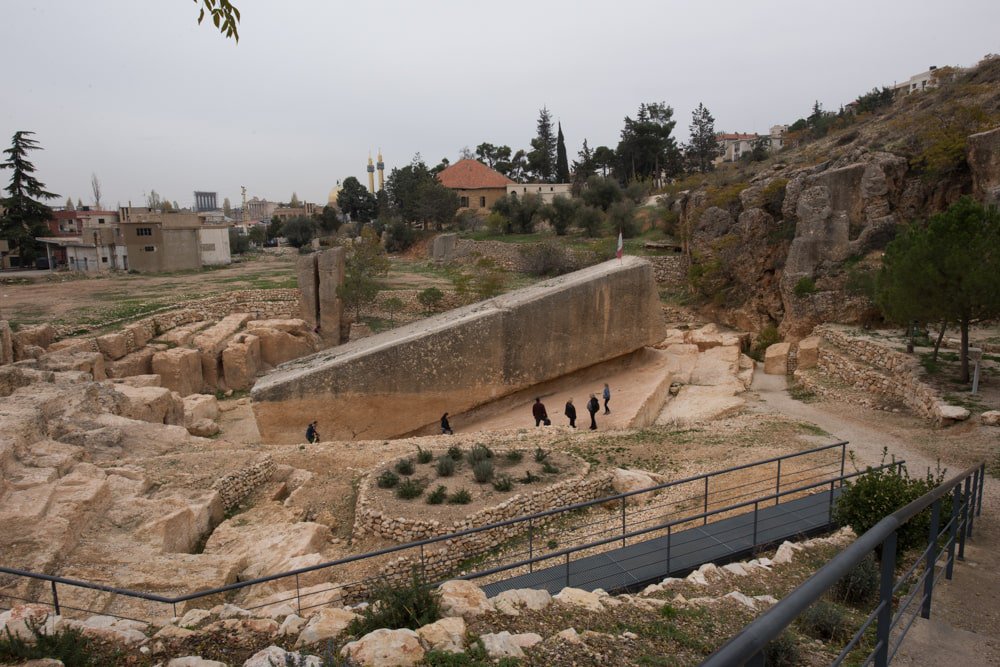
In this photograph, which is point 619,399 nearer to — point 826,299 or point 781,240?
point 826,299

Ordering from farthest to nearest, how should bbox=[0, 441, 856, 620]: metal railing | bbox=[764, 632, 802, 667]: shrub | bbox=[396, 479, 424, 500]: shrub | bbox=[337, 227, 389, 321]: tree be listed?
bbox=[337, 227, 389, 321]: tree
bbox=[396, 479, 424, 500]: shrub
bbox=[0, 441, 856, 620]: metal railing
bbox=[764, 632, 802, 667]: shrub

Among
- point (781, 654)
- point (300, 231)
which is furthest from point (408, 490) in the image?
point (300, 231)

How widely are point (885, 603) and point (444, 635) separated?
2.24 m

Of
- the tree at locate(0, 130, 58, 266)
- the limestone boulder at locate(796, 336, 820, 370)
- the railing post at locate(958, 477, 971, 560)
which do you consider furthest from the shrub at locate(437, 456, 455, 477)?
the tree at locate(0, 130, 58, 266)

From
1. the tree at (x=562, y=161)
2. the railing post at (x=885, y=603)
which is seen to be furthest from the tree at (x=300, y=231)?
the railing post at (x=885, y=603)

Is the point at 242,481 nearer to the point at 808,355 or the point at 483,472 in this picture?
the point at 483,472

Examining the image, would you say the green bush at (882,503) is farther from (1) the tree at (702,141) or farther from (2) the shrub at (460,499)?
(1) the tree at (702,141)

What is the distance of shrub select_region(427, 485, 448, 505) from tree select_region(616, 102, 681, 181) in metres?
44.4

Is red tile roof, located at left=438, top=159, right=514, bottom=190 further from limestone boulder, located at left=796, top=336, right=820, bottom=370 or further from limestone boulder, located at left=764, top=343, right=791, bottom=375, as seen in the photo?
limestone boulder, located at left=796, top=336, right=820, bottom=370

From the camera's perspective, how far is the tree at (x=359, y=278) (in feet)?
67.5

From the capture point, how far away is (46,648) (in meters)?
3.52

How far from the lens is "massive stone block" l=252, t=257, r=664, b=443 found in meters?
12.9

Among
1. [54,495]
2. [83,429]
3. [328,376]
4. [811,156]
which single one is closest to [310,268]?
[328,376]

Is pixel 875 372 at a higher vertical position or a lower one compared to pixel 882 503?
lower
